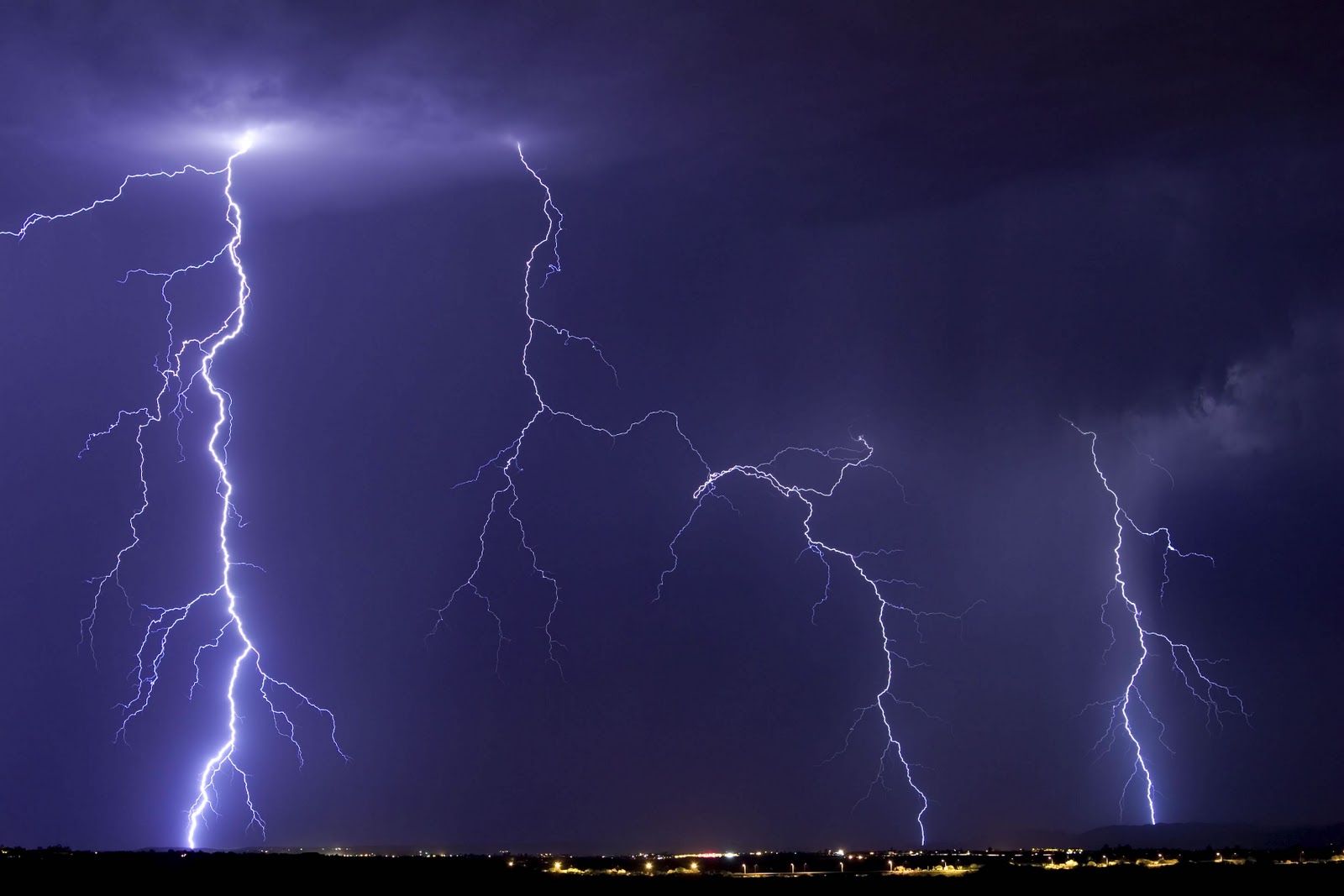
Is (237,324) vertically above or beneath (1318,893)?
above

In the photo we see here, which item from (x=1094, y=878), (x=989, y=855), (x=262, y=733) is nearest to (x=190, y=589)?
(x=262, y=733)

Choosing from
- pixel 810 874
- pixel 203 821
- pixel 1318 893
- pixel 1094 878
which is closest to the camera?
pixel 1318 893

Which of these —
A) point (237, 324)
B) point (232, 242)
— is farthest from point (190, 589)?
point (232, 242)

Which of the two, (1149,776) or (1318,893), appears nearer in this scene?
(1318,893)

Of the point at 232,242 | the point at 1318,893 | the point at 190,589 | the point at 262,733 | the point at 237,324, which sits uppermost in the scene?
the point at 232,242

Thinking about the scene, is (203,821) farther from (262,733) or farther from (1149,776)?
(1149,776)

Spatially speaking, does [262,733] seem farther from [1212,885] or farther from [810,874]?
[1212,885]

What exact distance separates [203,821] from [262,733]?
142 centimetres

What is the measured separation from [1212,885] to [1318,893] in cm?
73

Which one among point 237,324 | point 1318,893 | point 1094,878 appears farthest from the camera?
point 237,324

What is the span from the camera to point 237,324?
1641 cm

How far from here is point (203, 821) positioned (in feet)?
50.2

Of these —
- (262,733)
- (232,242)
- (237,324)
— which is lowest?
(262,733)

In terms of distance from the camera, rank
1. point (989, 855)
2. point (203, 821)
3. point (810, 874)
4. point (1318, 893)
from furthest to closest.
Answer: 1. point (203, 821)
2. point (989, 855)
3. point (810, 874)
4. point (1318, 893)
